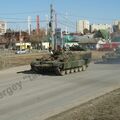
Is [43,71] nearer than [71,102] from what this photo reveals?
No

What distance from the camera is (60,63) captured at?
28953 mm

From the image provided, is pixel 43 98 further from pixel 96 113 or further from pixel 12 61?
pixel 12 61

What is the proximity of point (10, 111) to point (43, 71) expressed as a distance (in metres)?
16.5

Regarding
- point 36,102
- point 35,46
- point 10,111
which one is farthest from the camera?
point 35,46

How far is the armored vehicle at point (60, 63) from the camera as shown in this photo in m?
28.9

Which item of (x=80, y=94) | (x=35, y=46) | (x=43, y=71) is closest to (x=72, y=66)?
(x=43, y=71)

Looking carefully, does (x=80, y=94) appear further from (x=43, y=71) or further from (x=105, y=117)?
(x=43, y=71)

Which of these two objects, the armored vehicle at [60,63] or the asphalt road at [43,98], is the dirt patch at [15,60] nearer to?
the armored vehicle at [60,63]

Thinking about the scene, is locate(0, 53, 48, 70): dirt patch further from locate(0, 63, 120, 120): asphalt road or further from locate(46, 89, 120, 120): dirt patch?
locate(46, 89, 120, 120): dirt patch

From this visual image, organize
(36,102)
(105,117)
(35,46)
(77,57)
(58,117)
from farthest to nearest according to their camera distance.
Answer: (35,46), (77,57), (36,102), (58,117), (105,117)

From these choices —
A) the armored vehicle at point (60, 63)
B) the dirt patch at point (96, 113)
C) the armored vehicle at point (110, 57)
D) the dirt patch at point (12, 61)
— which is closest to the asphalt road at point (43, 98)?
the dirt patch at point (96, 113)

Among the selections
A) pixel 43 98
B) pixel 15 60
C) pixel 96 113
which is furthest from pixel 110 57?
pixel 96 113

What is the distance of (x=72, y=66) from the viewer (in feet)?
98.6

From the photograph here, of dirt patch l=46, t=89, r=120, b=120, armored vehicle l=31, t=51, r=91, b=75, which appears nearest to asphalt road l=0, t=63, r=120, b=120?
dirt patch l=46, t=89, r=120, b=120
